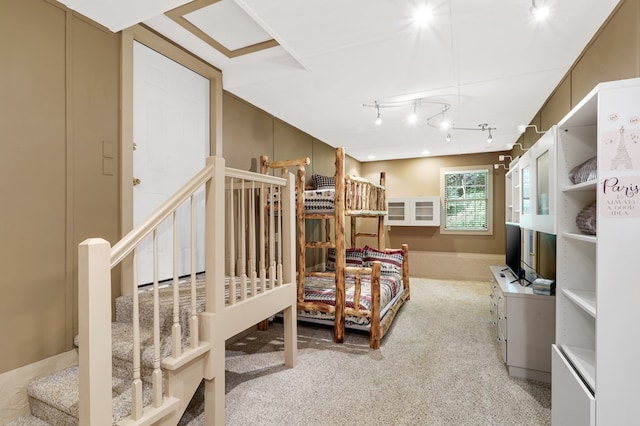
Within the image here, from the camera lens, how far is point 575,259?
174 centimetres

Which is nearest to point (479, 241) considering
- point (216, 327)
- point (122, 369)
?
point (216, 327)

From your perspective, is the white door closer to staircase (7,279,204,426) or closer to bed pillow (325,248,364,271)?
staircase (7,279,204,426)

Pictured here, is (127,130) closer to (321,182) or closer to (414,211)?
(321,182)

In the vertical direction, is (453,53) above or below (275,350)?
above

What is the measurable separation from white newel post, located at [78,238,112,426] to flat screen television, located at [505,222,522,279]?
3.43 meters

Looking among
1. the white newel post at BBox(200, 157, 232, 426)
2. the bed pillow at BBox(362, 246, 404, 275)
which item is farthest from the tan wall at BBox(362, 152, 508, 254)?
the white newel post at BBox(200, 157, 232, 426)

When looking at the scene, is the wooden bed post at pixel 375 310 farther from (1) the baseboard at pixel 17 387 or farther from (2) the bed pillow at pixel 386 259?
(1) the baseboard at pixel 17 387

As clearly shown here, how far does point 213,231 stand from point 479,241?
5.79 m

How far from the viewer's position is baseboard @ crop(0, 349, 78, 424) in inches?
64.2

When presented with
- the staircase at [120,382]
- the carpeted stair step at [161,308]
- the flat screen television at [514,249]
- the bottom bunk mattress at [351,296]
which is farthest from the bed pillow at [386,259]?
the staircase at [120,382]

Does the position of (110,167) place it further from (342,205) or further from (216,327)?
(342,205)

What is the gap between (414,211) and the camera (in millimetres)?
6352

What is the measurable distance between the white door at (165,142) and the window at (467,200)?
5.10 m

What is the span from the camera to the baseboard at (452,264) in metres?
5.94
